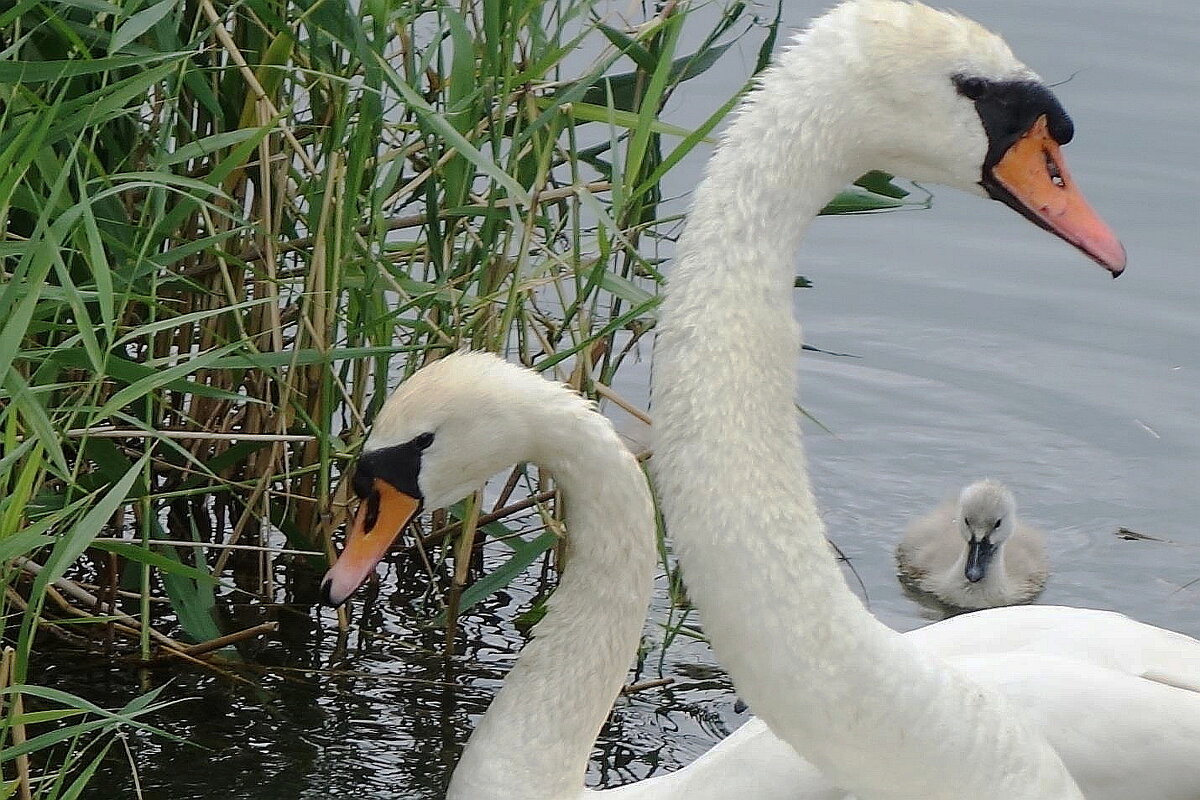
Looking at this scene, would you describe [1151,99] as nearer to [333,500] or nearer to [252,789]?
[333,500]

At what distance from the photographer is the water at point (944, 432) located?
4.05 meters

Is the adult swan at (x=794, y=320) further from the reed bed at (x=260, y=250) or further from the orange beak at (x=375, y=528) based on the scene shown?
the orange beak at (x=375, y=528)

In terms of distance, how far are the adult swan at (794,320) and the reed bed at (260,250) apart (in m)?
0.77

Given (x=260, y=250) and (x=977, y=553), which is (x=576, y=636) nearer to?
(x=260, y=250)

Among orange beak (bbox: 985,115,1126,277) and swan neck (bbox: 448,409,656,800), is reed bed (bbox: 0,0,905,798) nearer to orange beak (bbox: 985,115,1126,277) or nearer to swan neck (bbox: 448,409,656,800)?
swan neck (bbox: 448,409,656,800)

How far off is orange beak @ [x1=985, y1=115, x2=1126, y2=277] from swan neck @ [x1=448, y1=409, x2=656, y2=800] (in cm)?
104

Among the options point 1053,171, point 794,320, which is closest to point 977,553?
point 1053,171

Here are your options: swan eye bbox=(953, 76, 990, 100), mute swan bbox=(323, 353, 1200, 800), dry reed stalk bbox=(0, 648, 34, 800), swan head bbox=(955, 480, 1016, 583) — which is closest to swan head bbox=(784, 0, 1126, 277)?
swan eye bbox=(953, 76, 990, 100)

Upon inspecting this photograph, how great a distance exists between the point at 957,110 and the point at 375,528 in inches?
50.0

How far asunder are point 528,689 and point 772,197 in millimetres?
1254

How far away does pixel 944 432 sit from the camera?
6.00 meters

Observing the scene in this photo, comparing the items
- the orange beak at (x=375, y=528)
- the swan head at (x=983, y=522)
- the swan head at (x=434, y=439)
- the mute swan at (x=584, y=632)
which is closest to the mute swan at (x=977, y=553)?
the swan head at (x=983, y=522)

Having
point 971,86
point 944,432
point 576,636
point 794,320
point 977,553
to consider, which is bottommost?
point 977,553

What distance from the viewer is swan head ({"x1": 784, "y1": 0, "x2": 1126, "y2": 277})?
248cm
